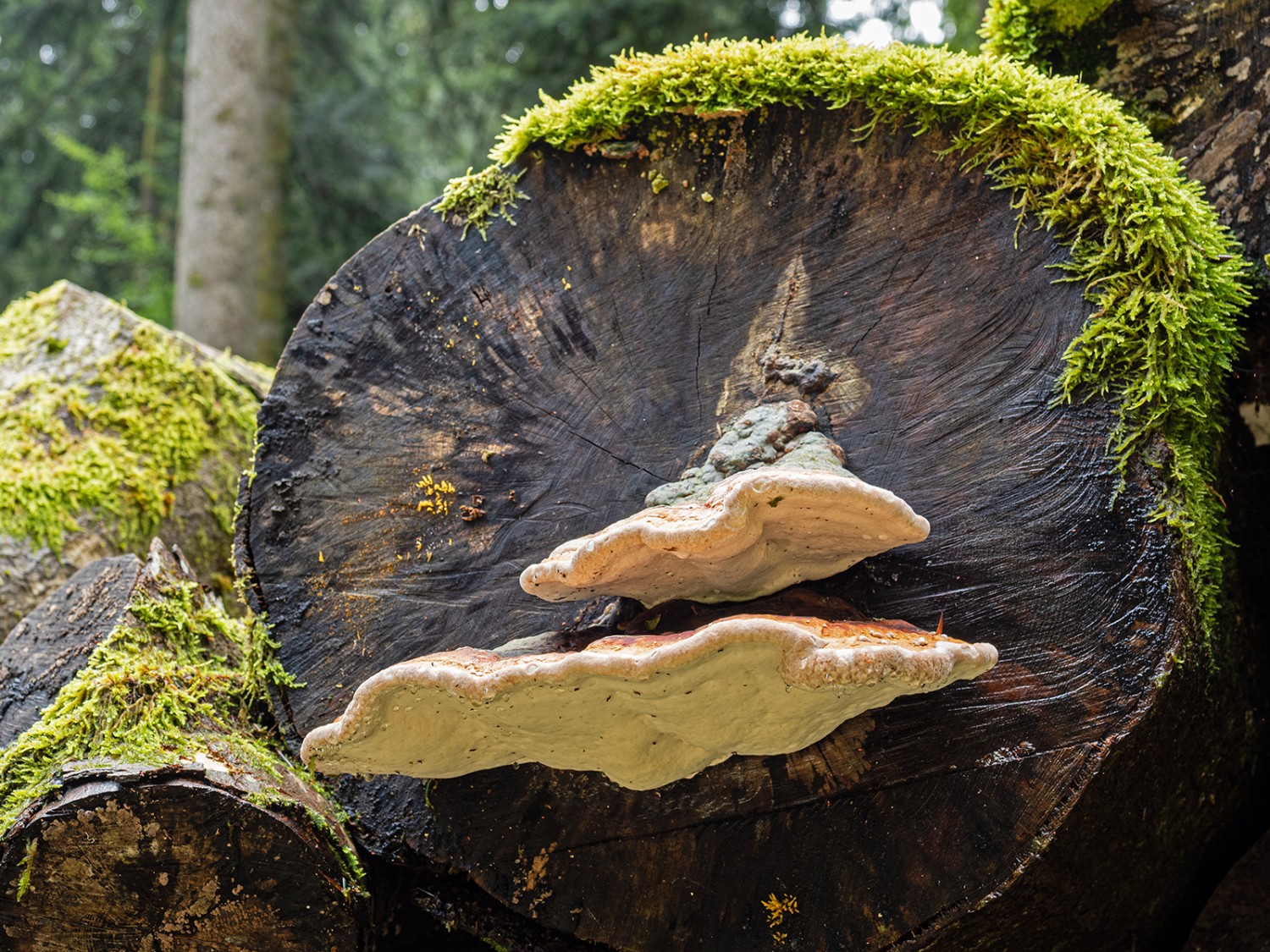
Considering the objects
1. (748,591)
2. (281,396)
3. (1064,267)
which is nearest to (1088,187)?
(1064,267)

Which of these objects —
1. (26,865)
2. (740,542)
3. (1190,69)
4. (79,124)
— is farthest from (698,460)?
(79,124)

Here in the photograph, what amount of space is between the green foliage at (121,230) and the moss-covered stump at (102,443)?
5913 mm

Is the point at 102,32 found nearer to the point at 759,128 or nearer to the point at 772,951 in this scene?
the point at 759,128

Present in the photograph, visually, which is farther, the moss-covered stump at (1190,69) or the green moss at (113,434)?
the green moss at (113,434)

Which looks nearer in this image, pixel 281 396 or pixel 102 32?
pixel 281 396

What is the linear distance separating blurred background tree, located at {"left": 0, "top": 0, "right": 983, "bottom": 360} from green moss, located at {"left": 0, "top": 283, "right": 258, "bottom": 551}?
14.6ft

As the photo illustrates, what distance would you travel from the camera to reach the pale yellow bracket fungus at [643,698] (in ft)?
4.60

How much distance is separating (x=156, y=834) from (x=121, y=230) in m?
9.54

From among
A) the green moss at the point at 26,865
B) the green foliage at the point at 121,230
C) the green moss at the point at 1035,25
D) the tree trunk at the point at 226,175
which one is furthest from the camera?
the green foliage at the point at 121,230

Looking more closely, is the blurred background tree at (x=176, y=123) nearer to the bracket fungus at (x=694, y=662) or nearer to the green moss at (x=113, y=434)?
the green moss at (x=113, y=434)

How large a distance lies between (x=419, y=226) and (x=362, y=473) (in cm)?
69

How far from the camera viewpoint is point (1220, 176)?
2408mm

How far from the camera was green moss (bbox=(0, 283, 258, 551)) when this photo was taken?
3402 millimetres

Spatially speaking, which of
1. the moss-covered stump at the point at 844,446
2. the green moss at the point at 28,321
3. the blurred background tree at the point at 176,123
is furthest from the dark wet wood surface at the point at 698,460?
the blurred background tree at the point at 176,123
